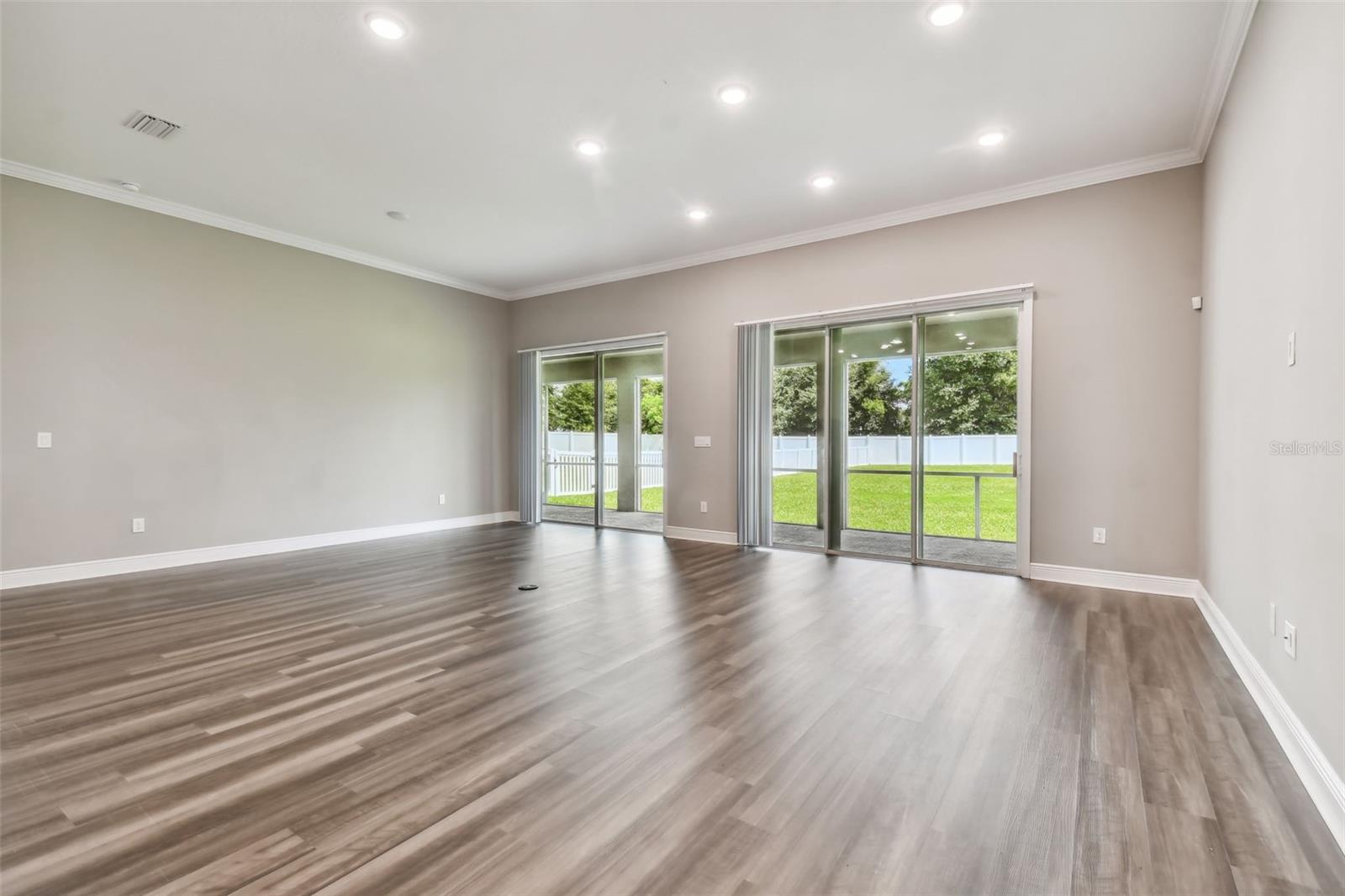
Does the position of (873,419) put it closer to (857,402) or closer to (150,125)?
(857,402)

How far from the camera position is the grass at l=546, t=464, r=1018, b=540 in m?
5.49

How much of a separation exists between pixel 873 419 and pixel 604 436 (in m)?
3.56

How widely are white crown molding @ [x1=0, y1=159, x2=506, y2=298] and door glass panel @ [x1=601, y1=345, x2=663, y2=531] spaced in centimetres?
240

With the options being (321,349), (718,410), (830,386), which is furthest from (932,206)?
(321,349)

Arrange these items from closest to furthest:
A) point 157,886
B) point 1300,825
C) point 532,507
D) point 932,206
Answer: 1. point 157,886
2. point 1300,825
3. point 932,206
4. point 532,507

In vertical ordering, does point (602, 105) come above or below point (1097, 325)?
above

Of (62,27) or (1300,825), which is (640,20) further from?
(1300,825)

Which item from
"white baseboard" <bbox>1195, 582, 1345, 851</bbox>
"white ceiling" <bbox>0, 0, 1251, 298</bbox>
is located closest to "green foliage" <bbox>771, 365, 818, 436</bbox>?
"white ceiling" <bbox>0, 0, 1251, 298</bbox>

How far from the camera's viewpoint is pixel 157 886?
140 centimetres

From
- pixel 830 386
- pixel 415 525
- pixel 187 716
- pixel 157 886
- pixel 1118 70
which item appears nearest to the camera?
pixel 157 886

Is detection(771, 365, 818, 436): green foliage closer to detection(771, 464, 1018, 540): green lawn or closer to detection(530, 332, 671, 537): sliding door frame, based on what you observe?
detection(771, 464, 1018, 540): green lawn

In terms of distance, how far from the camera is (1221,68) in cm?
321

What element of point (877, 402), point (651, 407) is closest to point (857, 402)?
point (877, 402)

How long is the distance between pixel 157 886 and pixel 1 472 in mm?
4902
